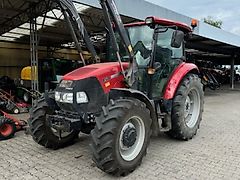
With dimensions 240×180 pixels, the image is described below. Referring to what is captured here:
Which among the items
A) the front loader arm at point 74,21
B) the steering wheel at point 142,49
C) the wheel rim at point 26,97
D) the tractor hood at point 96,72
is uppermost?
the front loader arm at point 74,21

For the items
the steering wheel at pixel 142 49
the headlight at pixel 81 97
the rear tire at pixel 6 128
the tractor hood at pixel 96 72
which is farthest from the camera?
the rear tire at pixel 6 128

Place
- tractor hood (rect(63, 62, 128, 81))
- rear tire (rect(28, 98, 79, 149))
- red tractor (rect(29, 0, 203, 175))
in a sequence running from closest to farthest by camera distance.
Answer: red tractor (rect(29, 0, 203, 175)) → tractor hood (rect(63, 62, 128, 81)) → rear tire (rect(28, 98, 79, 149))


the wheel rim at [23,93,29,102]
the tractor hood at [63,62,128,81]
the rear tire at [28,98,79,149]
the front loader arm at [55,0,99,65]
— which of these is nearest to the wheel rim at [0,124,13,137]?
the rear tire at [28,98,79,149]

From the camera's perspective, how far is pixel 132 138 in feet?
12.3

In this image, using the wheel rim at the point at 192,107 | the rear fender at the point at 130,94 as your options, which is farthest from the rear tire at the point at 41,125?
the wheel rim at the point at 192,107

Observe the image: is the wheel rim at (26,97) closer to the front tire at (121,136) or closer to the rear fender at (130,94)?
the rear fender at (130,94)

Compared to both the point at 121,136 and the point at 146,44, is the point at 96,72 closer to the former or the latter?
the point at 121,136

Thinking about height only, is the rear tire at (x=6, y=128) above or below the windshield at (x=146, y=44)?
below

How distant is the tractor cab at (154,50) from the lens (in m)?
4.50

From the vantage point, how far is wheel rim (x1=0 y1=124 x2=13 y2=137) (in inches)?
216

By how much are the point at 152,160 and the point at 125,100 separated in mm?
1233

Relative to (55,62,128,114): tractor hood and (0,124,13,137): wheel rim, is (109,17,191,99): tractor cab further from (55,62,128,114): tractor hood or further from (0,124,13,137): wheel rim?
(0,124,13,137): wheel rim

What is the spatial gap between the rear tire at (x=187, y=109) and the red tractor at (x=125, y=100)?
0.7 inches

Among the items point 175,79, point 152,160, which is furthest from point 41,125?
point 175,79
